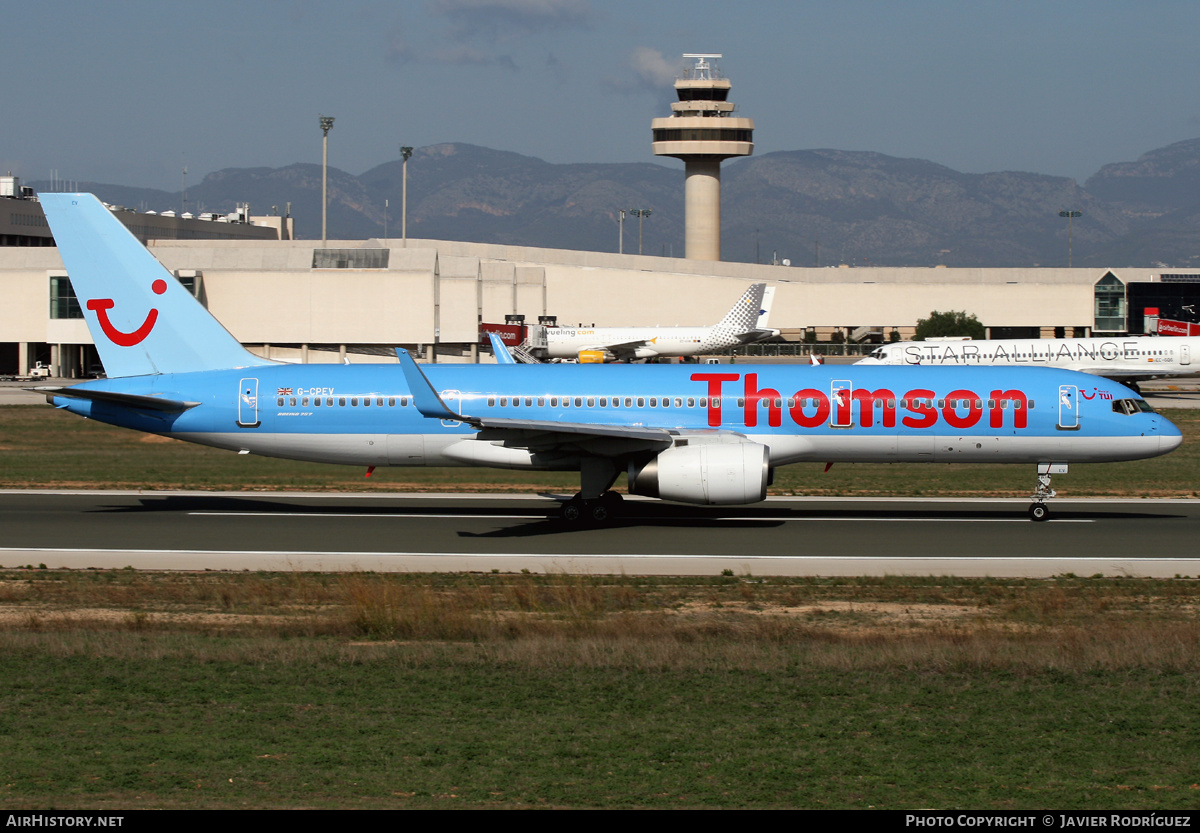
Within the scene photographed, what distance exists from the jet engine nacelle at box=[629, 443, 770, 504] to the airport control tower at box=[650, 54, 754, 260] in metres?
144

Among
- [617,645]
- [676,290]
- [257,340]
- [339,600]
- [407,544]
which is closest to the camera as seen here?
[617,645]

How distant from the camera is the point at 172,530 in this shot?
2792cm

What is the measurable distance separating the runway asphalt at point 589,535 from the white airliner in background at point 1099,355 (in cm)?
5015

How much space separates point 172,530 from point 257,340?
275 feet

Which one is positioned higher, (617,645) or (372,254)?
(372,254)

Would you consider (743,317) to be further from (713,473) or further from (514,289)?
(713,473)

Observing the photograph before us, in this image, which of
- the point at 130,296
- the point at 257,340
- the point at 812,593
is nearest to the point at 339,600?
the point at 812,593

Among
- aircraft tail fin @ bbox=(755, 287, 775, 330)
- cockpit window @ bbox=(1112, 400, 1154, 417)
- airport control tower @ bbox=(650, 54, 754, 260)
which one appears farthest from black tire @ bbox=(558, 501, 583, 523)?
airport control tower @ bbox=(650, 54, 754, 260)

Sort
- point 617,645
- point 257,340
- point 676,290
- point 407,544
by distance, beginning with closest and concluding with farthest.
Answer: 1. point 617,645
2. point 407,544
3. point 257,340
4. point 676,290

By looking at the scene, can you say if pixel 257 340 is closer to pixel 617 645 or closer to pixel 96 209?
pixel 96 209

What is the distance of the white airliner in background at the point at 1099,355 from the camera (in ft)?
262

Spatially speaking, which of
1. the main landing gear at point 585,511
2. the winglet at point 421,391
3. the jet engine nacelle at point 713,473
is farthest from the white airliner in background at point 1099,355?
the winglet at point 421,391

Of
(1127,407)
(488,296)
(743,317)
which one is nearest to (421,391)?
(1127,407)

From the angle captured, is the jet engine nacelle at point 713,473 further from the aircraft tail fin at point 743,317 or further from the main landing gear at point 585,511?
the aircraft tail fin at point 743,317
